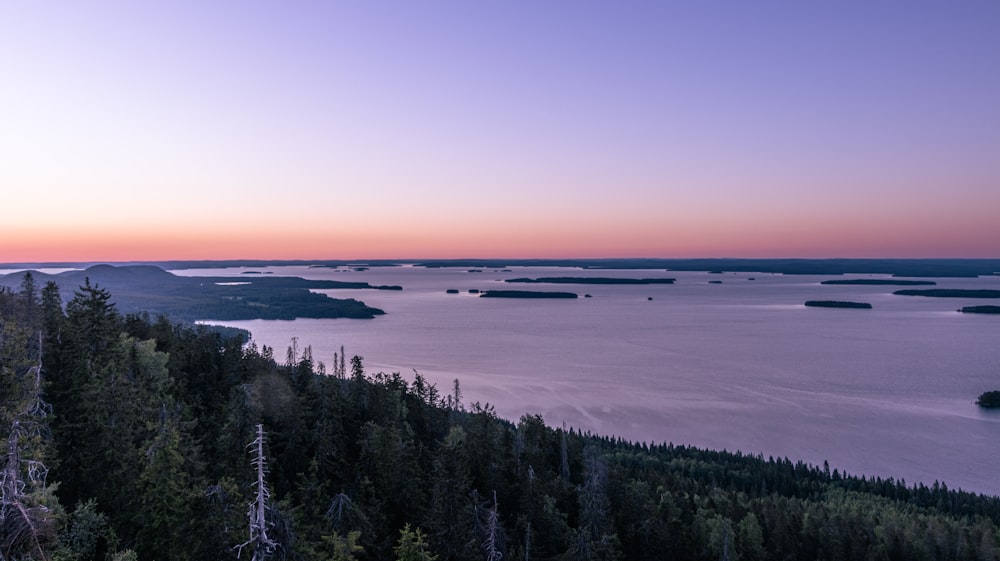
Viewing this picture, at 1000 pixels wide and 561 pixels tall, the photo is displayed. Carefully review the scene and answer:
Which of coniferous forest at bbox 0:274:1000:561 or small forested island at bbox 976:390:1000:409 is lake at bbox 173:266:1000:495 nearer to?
small forested island at bbox 976:390:1000:409

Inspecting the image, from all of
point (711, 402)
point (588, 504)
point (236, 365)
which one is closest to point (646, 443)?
point (711, 402)

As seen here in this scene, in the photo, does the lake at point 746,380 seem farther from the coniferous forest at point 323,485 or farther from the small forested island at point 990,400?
the coniferous forest at point 323,485

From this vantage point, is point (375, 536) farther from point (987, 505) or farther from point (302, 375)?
point (987, 505)

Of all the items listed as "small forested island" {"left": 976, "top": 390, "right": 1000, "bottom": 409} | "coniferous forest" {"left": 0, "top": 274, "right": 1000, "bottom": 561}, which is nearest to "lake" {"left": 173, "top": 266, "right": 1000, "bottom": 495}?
"small forested island" {"left": 976, "top": 390, "right": 1000, "bottom": 409}

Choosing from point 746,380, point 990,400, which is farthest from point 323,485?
point 990,400

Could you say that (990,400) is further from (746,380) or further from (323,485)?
(323,485)

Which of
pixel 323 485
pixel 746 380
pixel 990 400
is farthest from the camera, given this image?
pixel 746 380
